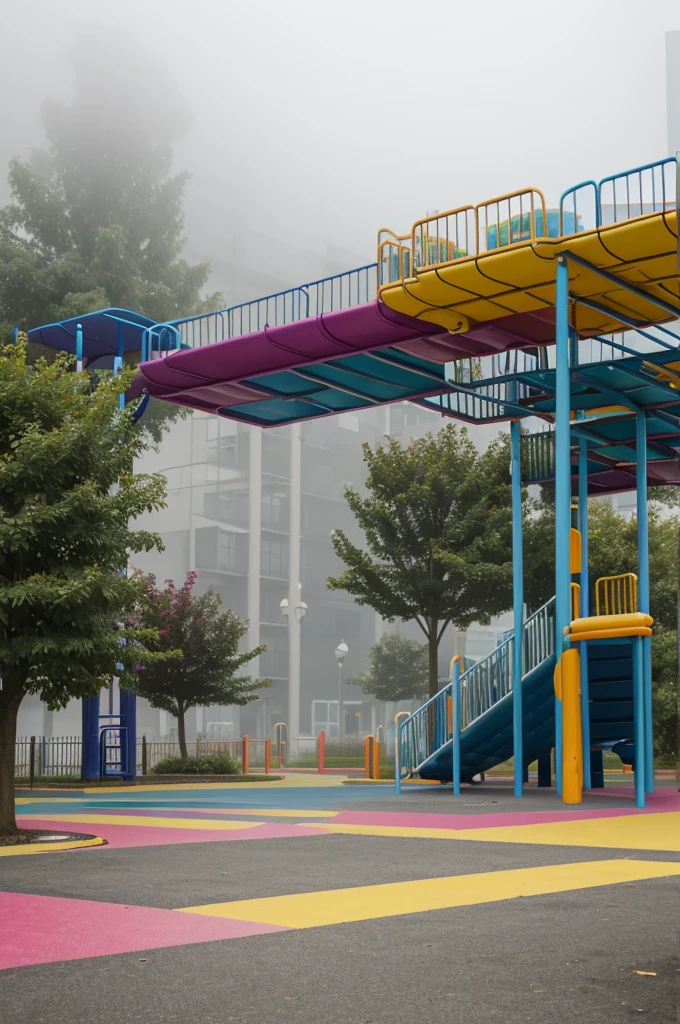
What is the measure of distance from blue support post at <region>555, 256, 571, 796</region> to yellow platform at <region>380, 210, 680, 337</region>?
519 mm

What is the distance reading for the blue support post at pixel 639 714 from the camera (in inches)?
619

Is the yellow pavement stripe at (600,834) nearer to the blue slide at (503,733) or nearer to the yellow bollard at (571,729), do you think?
the yellow bollard at (571,729)

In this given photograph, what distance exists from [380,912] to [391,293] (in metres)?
12.6

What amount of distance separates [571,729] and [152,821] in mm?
5722

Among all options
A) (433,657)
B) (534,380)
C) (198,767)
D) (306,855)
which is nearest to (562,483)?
(534,380)

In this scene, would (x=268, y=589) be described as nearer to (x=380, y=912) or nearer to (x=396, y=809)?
(x=396, y=809)

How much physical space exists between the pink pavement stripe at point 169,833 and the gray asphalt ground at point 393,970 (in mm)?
3696

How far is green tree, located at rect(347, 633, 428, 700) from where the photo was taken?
7106 cm

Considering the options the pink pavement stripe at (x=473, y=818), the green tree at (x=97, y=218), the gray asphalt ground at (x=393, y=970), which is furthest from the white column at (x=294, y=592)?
the gray asphalt ground at (x=393, y=970)

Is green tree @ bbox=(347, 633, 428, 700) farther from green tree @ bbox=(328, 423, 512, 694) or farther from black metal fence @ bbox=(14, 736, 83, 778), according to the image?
green tree @ bbox=(328, 423, 512, 694)

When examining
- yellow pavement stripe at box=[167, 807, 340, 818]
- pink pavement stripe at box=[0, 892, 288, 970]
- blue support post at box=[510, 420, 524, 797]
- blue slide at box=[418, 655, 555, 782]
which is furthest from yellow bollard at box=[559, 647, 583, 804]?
pink pavement stripe at box=[0, 892, 288, 970]

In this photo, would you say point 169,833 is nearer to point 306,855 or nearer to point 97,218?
point 306,855

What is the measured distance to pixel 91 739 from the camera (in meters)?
27.1

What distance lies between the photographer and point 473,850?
10.3 meters
